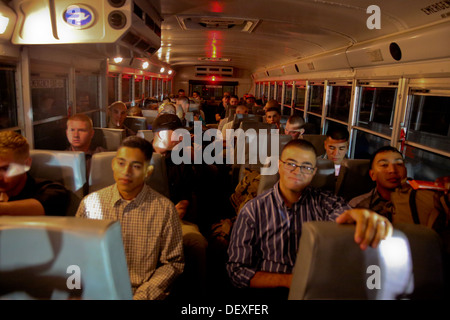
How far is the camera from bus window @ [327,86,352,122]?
6520mm

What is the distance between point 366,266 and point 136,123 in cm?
533

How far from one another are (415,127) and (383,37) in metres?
1.22

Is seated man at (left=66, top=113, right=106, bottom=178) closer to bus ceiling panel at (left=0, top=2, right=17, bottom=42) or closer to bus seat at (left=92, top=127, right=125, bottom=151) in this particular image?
bus seat at (left=92, top=127, right=125, bottom=151)

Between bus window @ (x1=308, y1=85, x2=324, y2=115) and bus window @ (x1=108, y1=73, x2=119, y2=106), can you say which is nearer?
bus window @ (x1=108, y1=73, x2=119, y2=106)

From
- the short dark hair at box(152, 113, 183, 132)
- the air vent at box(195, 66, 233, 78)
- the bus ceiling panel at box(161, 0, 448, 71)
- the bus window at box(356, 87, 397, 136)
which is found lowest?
the short dark hair at box(152, 113, 183, 132)

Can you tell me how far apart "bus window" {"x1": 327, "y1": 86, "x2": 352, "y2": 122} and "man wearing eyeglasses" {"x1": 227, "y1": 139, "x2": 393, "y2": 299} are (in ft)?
15.2

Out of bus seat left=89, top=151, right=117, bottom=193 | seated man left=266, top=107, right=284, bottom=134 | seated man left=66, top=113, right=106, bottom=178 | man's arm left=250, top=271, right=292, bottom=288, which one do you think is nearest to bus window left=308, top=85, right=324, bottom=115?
seated man left=266, top=107, right=284, bottom=134

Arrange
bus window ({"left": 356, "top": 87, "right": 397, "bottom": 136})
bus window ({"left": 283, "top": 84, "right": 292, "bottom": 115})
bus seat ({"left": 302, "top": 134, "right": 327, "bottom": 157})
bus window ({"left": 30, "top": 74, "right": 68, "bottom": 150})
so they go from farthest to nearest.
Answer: bus window ({"left": 283, "top": 84, "right": 292, "bottom": 115}) < bus seat ({"left": 302, "top": 134, "right": 327, "bottom": 157}) < bus window ({"left": 356, "top": 87, "right": 397, "bottom": 136}) < bus window ({"left": 30, "top": 74, "right": 68, "bottom": 150})

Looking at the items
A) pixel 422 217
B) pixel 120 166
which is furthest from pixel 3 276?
pixel 422 217

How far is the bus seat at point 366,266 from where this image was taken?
112cm

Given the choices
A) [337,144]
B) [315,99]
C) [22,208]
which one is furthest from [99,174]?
[315,99]

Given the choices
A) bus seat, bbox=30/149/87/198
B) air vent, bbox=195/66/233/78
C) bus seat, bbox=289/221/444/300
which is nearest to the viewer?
bus seat, bbox=289/221/444/300

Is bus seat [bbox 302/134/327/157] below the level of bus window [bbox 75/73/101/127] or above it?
below

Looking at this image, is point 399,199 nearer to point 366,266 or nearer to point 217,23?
point 366,266
